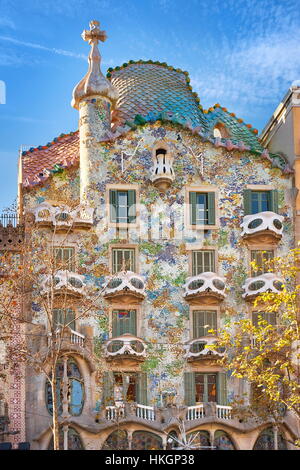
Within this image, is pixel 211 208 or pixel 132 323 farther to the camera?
pixel 211 208

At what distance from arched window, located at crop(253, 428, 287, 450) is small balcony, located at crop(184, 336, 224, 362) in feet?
9.78

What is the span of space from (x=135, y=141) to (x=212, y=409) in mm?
10231

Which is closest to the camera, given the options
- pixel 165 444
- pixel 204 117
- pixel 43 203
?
pixel 165 444

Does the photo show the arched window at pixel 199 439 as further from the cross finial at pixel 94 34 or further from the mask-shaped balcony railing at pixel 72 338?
the cross finial at pixel 94 34

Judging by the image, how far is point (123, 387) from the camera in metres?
39.0

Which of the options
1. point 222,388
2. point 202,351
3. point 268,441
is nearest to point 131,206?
point 202,351

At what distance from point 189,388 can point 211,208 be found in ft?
21.8

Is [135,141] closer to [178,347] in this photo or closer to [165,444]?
[178,347]

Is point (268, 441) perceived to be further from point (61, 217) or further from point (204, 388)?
point (61, 217)

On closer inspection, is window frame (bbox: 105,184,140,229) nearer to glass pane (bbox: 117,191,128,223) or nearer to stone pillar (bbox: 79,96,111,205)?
glass pane (bbox: 117,191,128,223)

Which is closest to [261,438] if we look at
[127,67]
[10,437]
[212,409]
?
[212,409]

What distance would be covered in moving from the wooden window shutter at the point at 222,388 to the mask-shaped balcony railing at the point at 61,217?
7000mm

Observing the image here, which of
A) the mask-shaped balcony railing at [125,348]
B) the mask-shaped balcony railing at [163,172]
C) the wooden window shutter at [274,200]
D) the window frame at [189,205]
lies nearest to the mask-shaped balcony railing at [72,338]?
the mask-shaped balcony railing at [125,348]

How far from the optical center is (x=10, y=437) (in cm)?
3856
